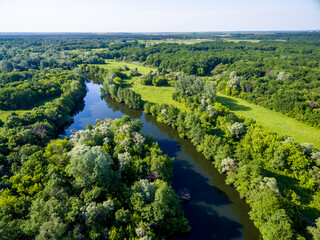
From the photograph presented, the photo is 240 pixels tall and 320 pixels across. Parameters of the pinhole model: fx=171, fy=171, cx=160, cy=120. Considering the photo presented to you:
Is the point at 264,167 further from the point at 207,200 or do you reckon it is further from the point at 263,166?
the point at 207,200

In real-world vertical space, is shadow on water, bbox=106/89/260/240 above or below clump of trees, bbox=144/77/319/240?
below

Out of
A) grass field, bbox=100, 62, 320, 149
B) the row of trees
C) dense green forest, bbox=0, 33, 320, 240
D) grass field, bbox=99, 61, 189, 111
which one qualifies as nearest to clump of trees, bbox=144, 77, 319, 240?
the row of trees

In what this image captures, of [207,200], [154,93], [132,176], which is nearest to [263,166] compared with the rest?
[207,200]

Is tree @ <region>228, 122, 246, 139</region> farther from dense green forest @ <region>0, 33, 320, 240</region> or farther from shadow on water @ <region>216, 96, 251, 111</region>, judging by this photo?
Result: shadow on water @ <region>216, 96, 251, 111</region>

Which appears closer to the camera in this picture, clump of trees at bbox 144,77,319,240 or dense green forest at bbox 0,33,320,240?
dense green forest at bbox 0,33,320,240

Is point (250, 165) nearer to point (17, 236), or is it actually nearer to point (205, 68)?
point (17, 236)

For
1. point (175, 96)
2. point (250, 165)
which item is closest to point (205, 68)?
point (175, 96)

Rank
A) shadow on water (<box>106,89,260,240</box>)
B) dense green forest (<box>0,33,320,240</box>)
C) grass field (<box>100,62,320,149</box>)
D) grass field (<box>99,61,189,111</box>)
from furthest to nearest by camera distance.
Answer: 1. grass field (<box>99,61,189,111</box>)
2. grass field (<box>100,62,320,149</box>)
3. shadow on water (<box>106,89,260,240</box>)
4. dense green forest (<box>0,33,320,240</box>)

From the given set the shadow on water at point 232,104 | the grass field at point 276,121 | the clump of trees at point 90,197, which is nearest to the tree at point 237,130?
the grass field at point 276,121
